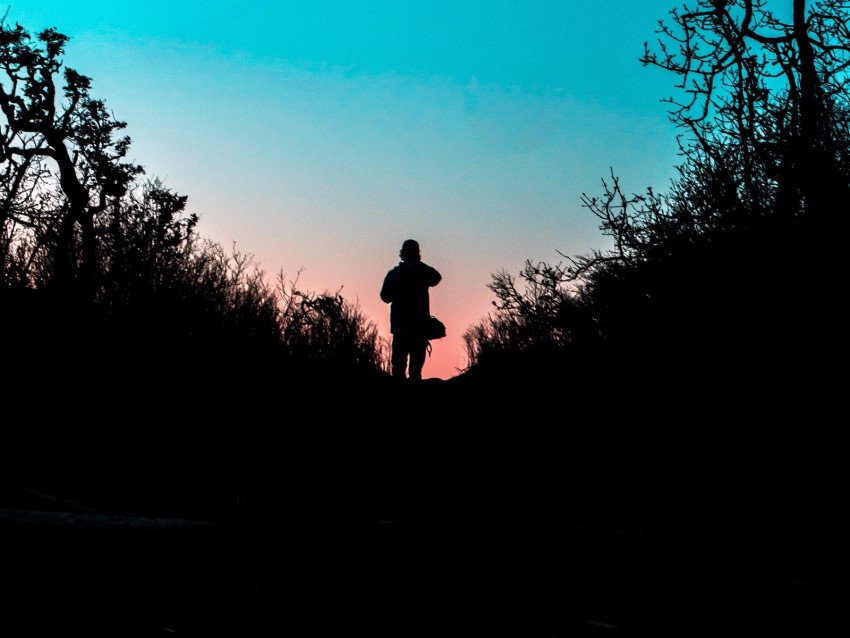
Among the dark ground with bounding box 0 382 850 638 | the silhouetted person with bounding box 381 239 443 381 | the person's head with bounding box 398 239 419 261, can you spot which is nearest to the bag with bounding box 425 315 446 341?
the silhouetted person with bounding box 381 239 443 381

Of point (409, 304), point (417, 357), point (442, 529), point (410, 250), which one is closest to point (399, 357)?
point (417, 357)

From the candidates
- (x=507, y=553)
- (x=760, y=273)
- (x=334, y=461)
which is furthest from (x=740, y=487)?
(x=334, y=461)

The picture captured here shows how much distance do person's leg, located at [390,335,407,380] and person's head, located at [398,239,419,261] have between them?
1.25 m

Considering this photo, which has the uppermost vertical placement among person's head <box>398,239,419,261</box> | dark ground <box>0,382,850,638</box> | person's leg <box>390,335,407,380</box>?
person's head <box>398,239,419,261</box>

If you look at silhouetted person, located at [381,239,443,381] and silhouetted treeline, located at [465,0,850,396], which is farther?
silhouetted person, located at [381,239,443,381]

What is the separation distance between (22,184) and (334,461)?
1703 cm

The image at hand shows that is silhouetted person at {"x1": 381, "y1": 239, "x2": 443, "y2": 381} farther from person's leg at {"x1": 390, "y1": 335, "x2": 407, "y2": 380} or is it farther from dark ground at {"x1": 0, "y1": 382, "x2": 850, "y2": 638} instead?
dark ground at {"x1": 0, "y1": 382, "x2": 850, "y2": 638}

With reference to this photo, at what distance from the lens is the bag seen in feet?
39.8

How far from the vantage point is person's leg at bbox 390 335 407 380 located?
12.1 metres

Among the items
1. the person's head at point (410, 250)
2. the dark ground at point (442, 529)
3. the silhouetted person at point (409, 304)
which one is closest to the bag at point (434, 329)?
the silhouetted person at point (409, 304)

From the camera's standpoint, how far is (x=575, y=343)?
1245cm

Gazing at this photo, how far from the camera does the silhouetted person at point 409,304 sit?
39.2 feet

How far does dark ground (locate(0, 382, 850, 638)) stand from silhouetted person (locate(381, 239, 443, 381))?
11.1 feet

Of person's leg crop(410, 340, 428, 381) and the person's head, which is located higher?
the person's head
